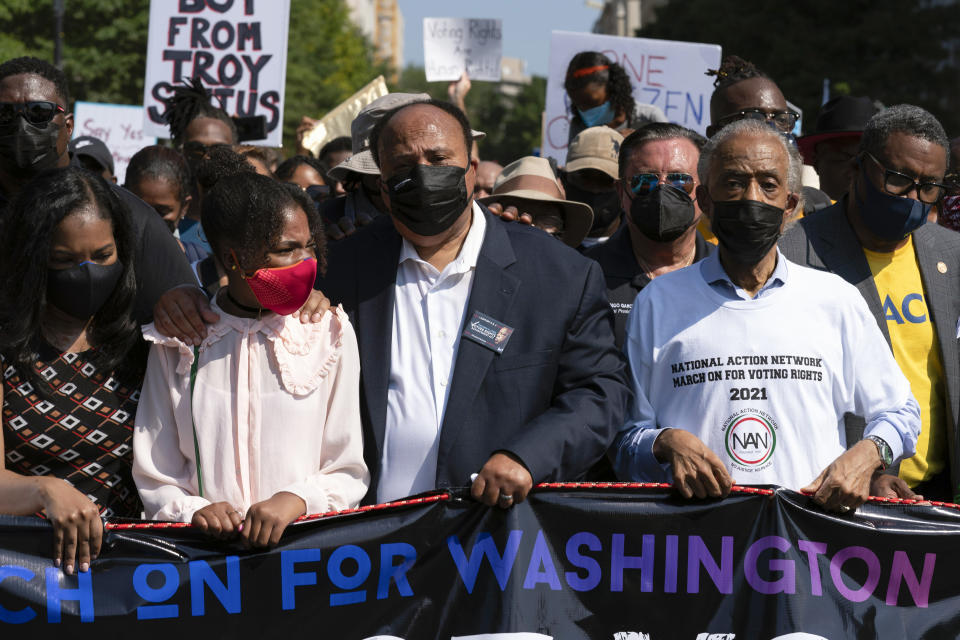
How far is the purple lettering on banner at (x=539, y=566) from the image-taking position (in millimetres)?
3451

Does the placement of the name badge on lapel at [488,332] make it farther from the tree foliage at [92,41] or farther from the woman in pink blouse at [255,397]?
the tree foliage at [92,41]

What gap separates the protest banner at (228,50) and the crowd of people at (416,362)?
16.8 feet

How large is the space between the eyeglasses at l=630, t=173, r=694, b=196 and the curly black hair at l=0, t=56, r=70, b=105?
2.33 meters

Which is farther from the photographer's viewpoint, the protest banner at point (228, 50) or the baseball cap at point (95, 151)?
the protest banner at point (228, 50)

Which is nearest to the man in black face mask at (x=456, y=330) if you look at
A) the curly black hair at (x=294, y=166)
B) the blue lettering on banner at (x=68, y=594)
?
the blue lettering on banner at (x=68, y=594)

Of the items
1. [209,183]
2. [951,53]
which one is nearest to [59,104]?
[209,183]

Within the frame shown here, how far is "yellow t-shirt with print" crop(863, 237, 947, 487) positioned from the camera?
13.8 ft

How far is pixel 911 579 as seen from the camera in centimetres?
351

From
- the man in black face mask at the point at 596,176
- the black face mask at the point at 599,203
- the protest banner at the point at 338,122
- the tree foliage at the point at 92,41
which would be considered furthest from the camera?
the tree foliage at the point at 92,41

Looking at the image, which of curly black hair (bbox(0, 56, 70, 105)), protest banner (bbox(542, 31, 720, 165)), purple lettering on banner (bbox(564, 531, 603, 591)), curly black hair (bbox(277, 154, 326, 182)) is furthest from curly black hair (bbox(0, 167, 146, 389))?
protest banner (bbox(542, 31, 720, 165))

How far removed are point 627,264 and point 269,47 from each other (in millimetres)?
5514

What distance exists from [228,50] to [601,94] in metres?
3.49

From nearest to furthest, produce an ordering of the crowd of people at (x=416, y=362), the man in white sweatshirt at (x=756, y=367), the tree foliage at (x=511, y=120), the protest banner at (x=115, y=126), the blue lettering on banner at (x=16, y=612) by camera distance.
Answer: the blue lettering on banner at (x=16, y=612)
the crowd of people at (x=416, y=362)
the man in white sweatshirt at (x=756, y=367)
the protest banner at (x=115, y=126)
the tree foliage at (x=511, y=120)

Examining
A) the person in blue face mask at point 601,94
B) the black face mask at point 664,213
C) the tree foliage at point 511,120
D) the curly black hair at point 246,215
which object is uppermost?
the tree foliage at point 511,120
